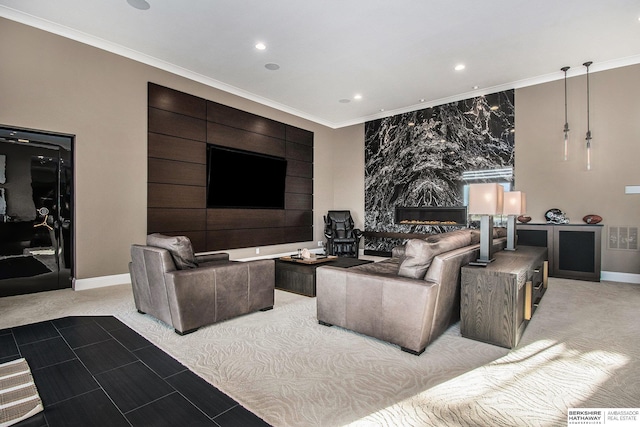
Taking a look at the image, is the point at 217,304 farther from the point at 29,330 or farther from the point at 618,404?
the point at 618,404

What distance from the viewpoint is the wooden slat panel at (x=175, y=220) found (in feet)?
15.8

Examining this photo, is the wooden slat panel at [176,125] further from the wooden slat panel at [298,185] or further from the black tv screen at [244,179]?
the wooden slat panel at [298,185]

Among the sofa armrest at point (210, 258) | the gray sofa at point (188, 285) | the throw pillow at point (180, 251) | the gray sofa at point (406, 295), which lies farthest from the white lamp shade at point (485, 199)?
the sofa armrest at point (210, 258)

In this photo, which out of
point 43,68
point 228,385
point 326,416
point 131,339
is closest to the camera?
point 326,416

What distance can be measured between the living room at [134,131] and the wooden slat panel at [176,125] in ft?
0.47

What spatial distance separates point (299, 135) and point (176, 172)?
10.2 ft

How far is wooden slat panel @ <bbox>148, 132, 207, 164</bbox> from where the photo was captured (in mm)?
4855

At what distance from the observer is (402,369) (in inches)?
83.0

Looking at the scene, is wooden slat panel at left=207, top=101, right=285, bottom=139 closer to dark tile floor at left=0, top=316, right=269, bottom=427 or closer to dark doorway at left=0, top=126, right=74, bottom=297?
dark doorway at left=0, top=126, right=74, bottom=297

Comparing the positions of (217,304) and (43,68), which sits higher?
(43,68)

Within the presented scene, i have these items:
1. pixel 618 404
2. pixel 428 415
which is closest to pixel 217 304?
pixel 428 415

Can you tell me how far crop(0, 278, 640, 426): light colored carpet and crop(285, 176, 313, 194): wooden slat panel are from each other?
4.14 metres

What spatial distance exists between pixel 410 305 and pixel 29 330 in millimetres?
3322

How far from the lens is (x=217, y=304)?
287 centimetres
